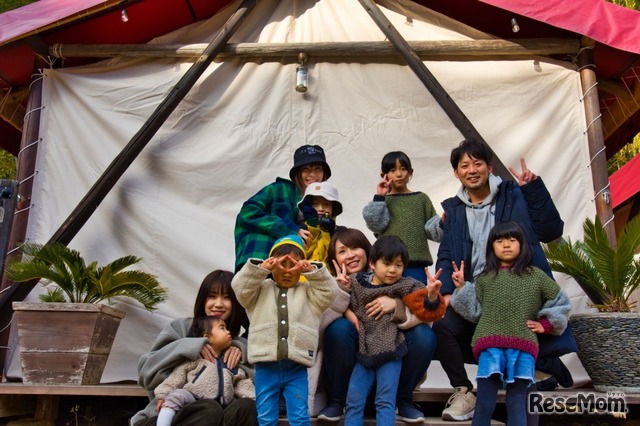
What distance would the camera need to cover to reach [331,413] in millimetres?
2900

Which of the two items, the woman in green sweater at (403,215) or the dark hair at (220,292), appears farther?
the woman in green sweater at (403,215)

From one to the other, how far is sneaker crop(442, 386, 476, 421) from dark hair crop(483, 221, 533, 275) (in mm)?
653

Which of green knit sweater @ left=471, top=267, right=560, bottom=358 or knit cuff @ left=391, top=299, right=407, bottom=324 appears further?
knit cuff @ left=391, top=299, right=407, bottom=324

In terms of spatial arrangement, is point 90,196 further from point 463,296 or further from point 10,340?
point 463,296

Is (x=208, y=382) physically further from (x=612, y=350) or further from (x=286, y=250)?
(x=612, y=350)

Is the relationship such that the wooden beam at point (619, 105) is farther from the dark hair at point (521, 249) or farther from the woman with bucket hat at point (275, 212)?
the woman with bucket hat at point (275, 212)

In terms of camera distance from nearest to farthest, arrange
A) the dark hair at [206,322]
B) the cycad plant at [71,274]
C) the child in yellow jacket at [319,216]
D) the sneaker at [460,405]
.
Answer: the sneaker at [460,405] < the dark hair at [206,322] < the child in yellow jacket at [319,216] < the cycad plant at [71,274]

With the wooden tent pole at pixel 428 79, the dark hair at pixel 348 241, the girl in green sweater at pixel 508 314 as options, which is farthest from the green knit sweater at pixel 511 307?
the wooden tent pole at pixel 428 79

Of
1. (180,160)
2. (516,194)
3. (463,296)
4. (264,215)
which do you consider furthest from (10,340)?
(516,194)

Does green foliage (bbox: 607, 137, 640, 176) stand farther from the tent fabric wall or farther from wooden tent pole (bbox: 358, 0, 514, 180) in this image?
wooden tent pole (bbox: 358, 0, 514, 180)

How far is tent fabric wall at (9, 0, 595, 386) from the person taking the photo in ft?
15.7

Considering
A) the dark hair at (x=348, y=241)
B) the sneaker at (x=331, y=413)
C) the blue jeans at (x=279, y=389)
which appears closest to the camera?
the blue jeans at (x=279, y=389)

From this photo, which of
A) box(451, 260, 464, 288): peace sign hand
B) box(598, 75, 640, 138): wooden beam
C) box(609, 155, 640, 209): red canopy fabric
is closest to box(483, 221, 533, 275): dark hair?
box(451, 260, 464, 288): peace sign hand

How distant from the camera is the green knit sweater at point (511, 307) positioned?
2.86 meters
